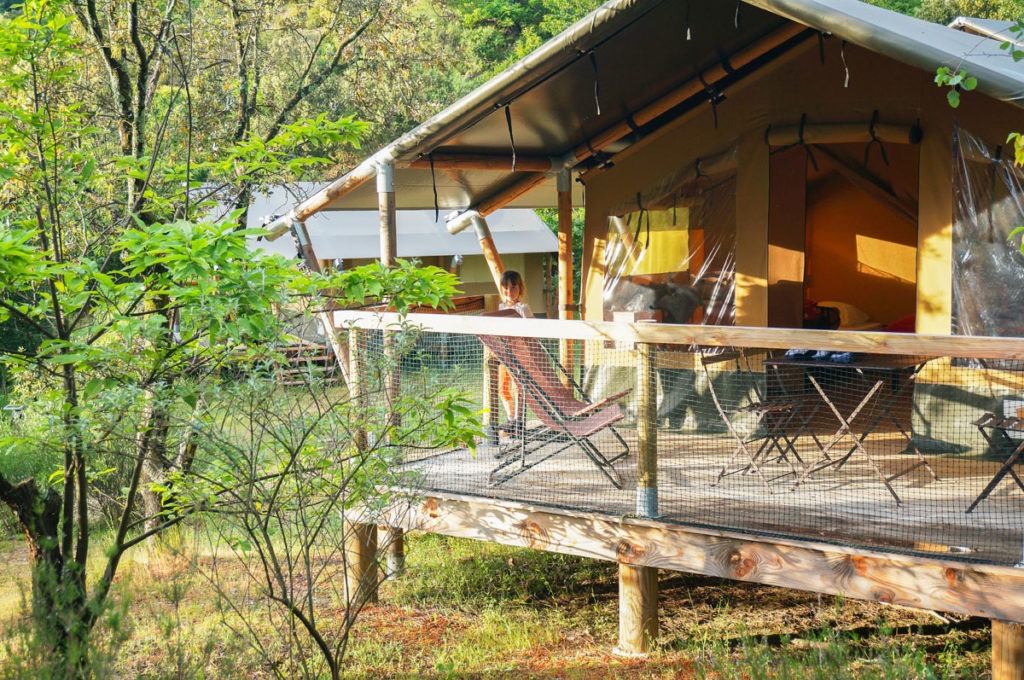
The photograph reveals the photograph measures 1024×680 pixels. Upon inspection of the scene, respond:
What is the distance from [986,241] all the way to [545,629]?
3532 millimetres

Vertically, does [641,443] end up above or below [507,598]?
above

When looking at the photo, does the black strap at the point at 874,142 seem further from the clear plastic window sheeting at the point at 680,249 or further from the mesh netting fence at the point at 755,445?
the mesh netting fence at the point at 755,445

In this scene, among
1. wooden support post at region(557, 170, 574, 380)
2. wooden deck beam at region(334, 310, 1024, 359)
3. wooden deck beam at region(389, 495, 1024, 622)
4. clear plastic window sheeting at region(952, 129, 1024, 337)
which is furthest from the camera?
wooden support post at region(557, 170, 574, 380)

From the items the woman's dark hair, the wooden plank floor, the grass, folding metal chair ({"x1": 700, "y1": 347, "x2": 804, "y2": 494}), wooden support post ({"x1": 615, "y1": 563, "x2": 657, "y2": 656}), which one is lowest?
the grass

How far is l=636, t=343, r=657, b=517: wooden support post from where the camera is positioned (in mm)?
4586

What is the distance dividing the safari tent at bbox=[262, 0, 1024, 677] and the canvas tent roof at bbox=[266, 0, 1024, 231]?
0.08 feet

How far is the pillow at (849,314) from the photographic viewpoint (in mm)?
8734

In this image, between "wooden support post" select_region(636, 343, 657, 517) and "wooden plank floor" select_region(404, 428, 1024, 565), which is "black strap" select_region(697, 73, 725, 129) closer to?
"wooden plank floor" select_region(404, 428, 1024, 565)

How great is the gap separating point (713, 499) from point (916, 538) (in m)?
1.03

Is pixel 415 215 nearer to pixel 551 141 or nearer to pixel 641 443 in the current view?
pixel 551 141

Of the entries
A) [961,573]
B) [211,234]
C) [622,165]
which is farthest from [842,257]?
[211,234]

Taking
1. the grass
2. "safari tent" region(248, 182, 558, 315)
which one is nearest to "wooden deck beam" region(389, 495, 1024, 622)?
the grass

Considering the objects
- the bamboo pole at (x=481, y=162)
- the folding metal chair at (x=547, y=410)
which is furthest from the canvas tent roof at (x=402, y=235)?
the folding metal chair at (x=547, y=410)

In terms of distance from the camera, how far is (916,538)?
4316mm
